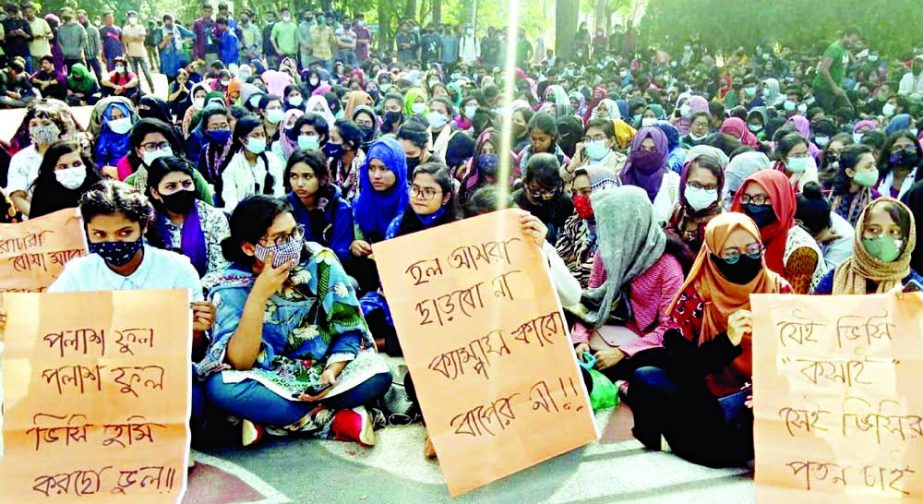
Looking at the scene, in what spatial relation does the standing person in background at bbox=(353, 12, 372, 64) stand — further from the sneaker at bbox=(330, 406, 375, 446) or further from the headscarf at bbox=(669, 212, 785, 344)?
the headscarf at bbox=(669, 212, 785, 344)

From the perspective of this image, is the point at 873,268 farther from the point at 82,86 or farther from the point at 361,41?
the point at 361,41

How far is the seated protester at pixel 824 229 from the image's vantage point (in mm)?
4625

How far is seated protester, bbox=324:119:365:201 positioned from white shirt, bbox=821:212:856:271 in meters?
3.46

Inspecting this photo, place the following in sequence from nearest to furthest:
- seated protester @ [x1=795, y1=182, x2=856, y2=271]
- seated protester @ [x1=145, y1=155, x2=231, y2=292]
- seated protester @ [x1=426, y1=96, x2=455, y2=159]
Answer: seated protester @ [x1=145, y1=155, x2=231, y2=292]
seated protester @ [x1=795, y1=182, x2=856, y2=271]
seated protester @ [x1=426, y1=96, x2=455, y2=159]

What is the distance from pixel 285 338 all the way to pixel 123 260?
0.72 m

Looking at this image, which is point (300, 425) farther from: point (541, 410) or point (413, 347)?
point (541, 410)

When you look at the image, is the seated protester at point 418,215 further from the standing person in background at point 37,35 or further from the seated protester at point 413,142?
the standing person in background at point 37,35

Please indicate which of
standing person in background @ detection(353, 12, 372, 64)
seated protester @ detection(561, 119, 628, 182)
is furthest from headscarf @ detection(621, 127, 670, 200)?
standing person in background @ detection(353, 12, 372, 64)

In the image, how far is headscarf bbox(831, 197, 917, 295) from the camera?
3504 mm

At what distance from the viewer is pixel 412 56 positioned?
21.4 meters

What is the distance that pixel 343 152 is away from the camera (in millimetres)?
6586

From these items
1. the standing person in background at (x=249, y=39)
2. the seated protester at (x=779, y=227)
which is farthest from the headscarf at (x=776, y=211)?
the standing person in background at (x=249, y=39)

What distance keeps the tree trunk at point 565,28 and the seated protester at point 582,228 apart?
62.8ft

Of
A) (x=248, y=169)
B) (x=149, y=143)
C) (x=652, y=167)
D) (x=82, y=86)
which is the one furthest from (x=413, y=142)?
(x=82, y=86)
